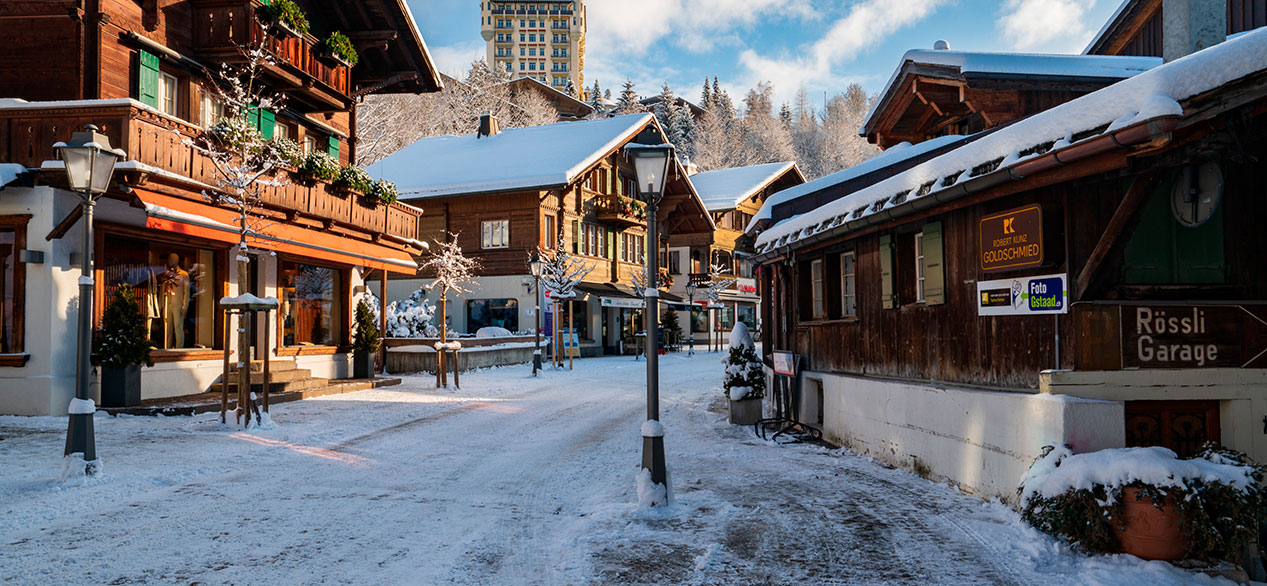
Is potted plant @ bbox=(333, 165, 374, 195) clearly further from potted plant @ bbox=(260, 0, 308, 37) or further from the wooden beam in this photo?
the wooden beam

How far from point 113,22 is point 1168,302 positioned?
53.8 feet

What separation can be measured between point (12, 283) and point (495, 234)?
20721 millimetres

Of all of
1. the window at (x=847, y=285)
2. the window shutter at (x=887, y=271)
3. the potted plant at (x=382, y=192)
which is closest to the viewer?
the window shutter at (x=887, y=271)

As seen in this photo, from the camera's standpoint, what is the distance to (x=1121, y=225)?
632cm

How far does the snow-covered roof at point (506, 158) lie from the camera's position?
105 feet

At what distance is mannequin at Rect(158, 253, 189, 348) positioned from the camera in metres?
15.0

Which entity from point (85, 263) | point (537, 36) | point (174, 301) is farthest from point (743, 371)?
point (537, 36)

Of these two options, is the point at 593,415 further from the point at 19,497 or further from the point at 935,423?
the point at 19,497

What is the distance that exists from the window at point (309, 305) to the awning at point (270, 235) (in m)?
0.91

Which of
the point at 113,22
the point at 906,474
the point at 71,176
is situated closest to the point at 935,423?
the point at 906,474

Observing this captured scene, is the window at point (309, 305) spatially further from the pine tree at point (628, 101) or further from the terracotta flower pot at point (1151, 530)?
the pine tree at point (628, 101)

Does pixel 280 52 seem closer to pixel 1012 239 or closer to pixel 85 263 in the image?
pixel 85 263

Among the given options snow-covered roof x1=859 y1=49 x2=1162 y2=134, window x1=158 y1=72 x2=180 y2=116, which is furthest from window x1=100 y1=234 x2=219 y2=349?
snow-covered roof x1=859 y1=49 x2=1162 y2=134

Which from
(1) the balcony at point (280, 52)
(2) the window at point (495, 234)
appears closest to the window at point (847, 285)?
(1) the balcony at point (280, 52)
